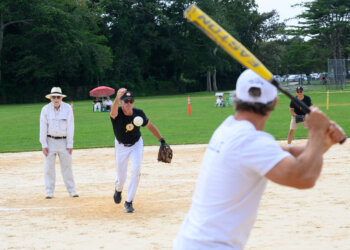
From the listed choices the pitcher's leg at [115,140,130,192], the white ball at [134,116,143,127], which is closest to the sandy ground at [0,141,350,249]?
the pitcher's leg at [115,140,130,192]

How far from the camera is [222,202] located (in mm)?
3115

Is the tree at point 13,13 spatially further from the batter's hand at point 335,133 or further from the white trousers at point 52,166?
the batter's hand at point 335,133

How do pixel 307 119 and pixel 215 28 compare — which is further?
pixel 215 28

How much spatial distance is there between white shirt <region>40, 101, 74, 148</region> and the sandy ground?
1.33 metres

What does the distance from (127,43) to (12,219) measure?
6930cm

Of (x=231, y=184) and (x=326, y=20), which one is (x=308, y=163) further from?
(x=326, y=20)

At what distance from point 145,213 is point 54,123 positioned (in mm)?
3089

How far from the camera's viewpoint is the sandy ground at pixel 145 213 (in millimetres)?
7266

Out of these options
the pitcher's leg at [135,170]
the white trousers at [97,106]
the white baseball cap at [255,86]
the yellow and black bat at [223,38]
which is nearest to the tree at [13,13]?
the white trousers at [97,106]

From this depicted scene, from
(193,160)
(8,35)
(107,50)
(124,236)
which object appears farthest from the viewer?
(107,50)

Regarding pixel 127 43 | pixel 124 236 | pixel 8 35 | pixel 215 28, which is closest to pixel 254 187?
pixel 215 28

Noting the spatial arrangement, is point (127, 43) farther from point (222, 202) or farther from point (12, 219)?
point (222, 202)

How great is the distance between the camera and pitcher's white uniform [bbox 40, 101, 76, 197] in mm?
10797

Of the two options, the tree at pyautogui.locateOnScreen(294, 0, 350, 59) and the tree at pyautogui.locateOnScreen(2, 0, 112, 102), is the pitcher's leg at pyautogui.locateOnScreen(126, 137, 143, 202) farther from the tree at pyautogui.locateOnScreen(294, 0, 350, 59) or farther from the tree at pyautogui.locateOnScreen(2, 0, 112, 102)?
the tree at pyautogui.locateOnScreen(294, 0, 350, 59)
